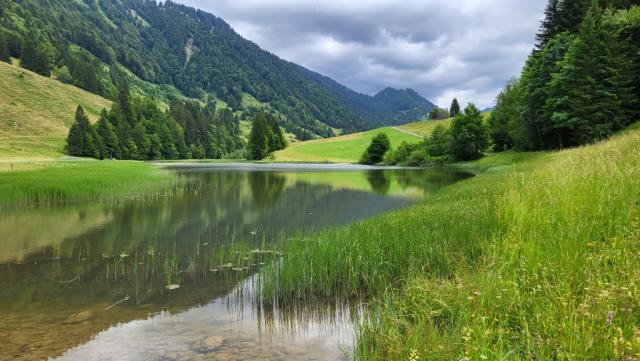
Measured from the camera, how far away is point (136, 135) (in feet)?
492

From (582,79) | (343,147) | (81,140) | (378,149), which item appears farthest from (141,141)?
(582,79)

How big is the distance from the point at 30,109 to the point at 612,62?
160 meters

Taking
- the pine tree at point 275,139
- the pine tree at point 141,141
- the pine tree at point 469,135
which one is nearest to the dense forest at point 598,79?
the pine tree at point 469,135

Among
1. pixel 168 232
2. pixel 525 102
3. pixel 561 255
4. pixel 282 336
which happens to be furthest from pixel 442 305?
pixel 525 102

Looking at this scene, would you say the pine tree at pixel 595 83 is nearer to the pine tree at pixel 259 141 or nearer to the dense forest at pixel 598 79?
the dense forest at pixel 598 79

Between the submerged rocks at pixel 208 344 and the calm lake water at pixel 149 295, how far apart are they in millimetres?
21

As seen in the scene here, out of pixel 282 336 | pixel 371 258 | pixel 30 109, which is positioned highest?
pixel 30 109

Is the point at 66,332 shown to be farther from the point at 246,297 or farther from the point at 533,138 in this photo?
the point at 533,138

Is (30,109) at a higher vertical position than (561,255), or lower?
higher

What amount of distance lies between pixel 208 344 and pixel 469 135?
86181 millimetres

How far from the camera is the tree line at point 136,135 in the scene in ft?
399

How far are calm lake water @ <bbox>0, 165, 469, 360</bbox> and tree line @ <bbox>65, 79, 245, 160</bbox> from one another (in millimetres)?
112591

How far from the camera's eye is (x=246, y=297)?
10.9m

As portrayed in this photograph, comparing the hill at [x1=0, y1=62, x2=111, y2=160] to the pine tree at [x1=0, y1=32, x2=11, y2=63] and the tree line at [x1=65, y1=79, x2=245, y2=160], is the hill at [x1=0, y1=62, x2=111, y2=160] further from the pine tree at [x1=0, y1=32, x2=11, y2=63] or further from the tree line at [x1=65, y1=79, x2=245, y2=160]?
the pine tree at [x1=0, y1=32, x2=11, y2=63]
